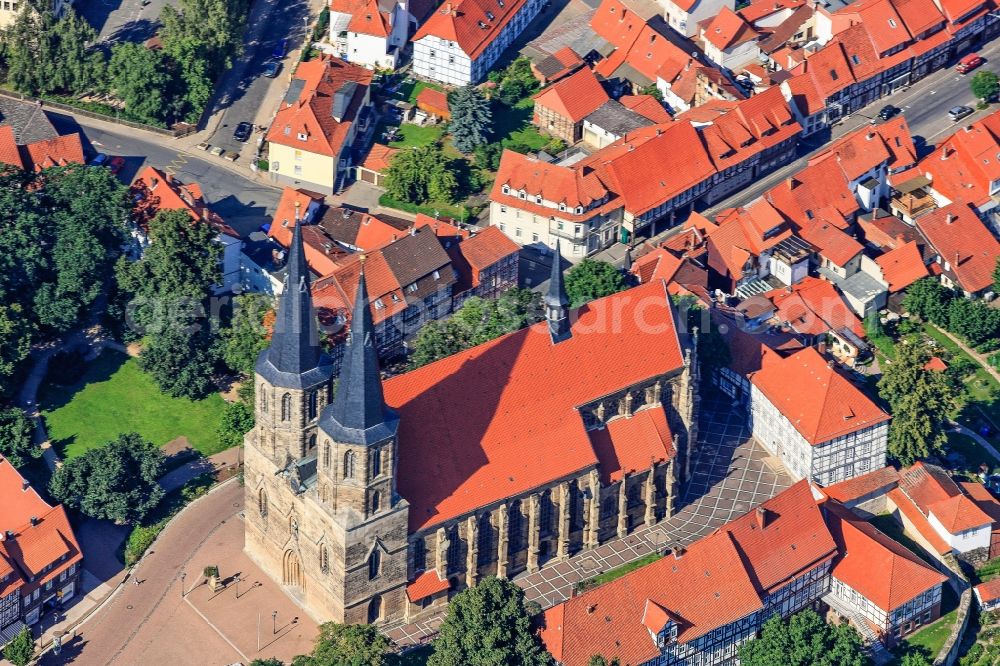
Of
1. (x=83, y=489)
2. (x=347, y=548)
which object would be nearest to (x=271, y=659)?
(x=347, y=548)

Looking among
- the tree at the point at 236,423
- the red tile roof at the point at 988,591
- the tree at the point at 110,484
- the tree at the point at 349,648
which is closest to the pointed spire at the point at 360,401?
the tree at the point at 349,648

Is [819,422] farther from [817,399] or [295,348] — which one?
[295,348]

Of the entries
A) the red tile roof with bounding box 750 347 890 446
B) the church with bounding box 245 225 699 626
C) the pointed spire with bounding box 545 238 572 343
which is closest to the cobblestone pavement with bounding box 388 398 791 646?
the church with bounding box 245 225 699 626

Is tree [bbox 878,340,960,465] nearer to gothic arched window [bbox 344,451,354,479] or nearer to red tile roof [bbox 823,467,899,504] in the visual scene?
red tile roof [bbox 823,467,899,504]

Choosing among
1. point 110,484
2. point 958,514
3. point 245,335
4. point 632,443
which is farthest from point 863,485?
point 110,484

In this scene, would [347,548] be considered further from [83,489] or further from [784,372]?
[784,372]

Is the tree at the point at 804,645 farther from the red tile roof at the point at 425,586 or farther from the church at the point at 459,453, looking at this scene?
the red tile roof at the point at 425,586
